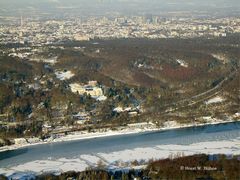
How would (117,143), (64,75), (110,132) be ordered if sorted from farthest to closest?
(64,75) < (110,132) < (117,143)

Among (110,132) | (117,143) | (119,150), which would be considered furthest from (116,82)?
(119,150)

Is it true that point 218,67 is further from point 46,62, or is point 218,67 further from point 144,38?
point 144,38

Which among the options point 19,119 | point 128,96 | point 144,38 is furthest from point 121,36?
point 19,119

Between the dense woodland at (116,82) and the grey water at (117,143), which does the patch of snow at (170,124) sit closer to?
the dense woodland at (116,82)

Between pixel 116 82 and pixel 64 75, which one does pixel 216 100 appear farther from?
pixel 64 75

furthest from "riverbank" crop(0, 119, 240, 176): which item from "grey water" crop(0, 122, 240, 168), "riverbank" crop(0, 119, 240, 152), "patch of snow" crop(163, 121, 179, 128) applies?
"patch of snow" crop(163, 121, 179, 128)

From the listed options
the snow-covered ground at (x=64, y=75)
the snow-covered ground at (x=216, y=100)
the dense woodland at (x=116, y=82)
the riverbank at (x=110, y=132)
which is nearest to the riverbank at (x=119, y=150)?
the riverbank at (x=110, y=132)

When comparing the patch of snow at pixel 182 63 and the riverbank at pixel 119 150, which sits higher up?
the patch of snow at pixel 182 63
